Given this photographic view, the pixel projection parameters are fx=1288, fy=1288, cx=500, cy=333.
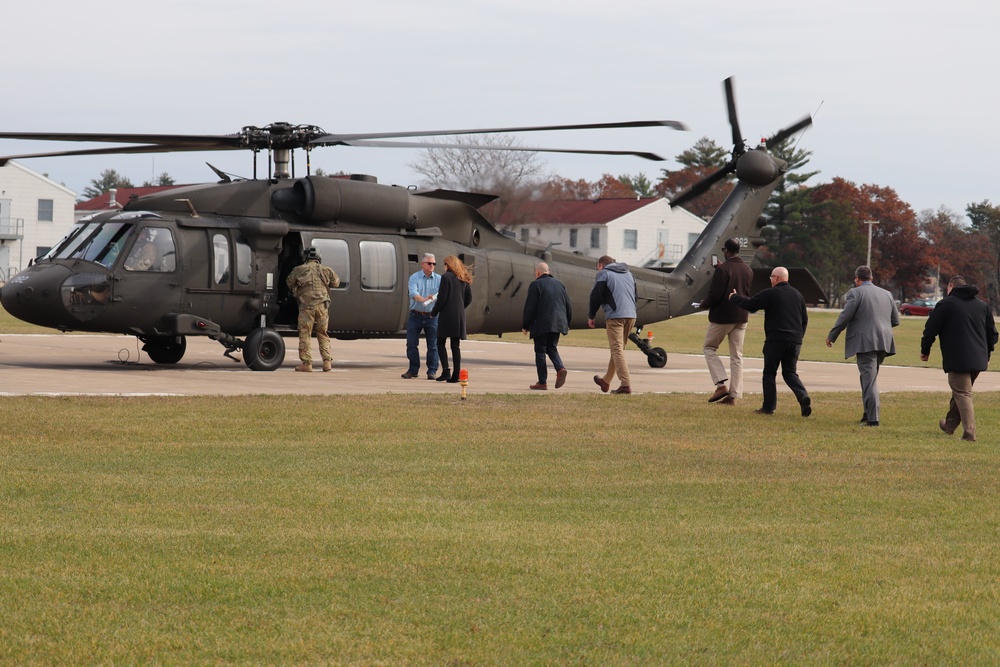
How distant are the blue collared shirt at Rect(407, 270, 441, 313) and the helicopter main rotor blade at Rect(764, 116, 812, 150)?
7.47m

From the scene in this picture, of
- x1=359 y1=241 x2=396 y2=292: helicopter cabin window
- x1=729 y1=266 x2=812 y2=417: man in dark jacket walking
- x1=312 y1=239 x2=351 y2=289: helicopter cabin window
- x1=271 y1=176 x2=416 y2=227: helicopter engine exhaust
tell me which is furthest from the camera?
x1=359 y1=241 x2=396 y2=292: helicopter cabin window

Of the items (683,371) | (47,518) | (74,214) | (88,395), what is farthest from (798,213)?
(47,518)

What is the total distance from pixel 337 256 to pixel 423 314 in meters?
2.06

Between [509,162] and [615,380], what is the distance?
71.7ft

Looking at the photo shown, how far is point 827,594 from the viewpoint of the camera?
6840mm

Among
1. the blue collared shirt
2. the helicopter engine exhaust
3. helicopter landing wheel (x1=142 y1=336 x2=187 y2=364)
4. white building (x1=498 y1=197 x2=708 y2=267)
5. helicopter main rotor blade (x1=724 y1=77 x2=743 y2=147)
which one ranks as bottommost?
helicopter landing wheel (x1=142 y1=336 x2=187 y2=364)

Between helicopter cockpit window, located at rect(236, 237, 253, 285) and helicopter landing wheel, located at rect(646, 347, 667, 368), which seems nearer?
helicopter cockpit window, located at rect(236, 237, 253, 285)

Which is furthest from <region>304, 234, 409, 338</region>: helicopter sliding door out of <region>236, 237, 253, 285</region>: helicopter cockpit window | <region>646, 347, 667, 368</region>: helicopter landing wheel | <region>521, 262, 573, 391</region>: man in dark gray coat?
<region>646, 347, 667, 368</region>: helicopter landing wheel

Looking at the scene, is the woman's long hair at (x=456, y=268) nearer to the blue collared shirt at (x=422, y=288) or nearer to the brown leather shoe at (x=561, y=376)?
the blue collared shirt at (x=422, y=288)

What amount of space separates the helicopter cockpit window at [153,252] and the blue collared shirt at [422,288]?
12.2 feet

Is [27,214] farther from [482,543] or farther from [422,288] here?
[482,543]

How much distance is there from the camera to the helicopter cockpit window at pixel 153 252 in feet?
64.5

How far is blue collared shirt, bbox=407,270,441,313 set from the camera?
67.2 ft

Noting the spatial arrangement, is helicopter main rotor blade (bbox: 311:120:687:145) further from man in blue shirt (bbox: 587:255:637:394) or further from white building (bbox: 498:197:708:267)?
white building (bbox: 498:197:708:267)
